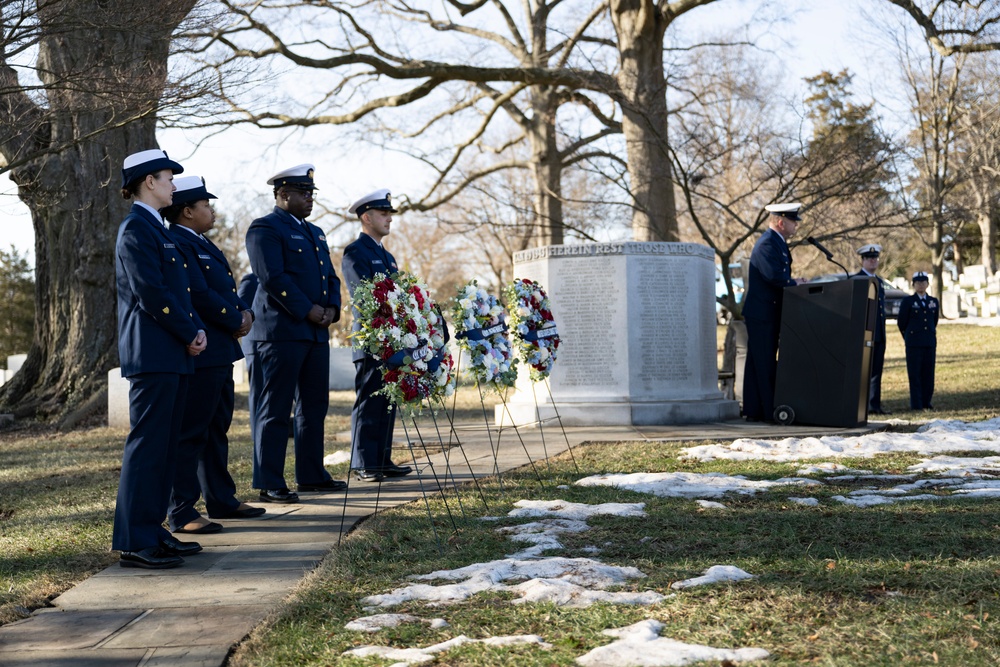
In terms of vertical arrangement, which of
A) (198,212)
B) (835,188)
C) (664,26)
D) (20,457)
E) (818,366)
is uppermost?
(664,26)

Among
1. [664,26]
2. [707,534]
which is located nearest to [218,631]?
[707,534]

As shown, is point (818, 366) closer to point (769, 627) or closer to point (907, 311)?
point (907, 311)

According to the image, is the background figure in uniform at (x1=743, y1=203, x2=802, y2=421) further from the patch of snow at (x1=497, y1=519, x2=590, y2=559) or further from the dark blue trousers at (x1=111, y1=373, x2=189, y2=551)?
the dark blue trousers at (x1=111, y1=373, x2=189, y2=551)

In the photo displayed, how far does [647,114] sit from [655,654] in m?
13.7

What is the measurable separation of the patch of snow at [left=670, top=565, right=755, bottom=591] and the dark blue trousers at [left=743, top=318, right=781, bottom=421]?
7009 mm

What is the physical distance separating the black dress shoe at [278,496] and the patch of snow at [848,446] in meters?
3.19

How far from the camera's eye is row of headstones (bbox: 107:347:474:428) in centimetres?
1451

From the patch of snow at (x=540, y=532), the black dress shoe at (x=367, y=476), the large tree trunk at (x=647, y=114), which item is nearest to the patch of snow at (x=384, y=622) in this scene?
the patch of snow at (x=540, y=532)

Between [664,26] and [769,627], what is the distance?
51.7ft

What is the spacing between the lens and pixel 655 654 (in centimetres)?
344

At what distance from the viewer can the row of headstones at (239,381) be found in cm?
1451

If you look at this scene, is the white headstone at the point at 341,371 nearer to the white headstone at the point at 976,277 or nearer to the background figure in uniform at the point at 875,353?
the background figure in uniform at the point at 875,353

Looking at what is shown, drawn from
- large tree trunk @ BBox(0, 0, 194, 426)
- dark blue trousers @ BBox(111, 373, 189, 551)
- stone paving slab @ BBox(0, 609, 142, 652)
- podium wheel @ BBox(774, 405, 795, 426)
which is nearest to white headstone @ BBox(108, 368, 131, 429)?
large tree trunk @ BBox(0, 0, 194, 426)

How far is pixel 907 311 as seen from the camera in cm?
1466
